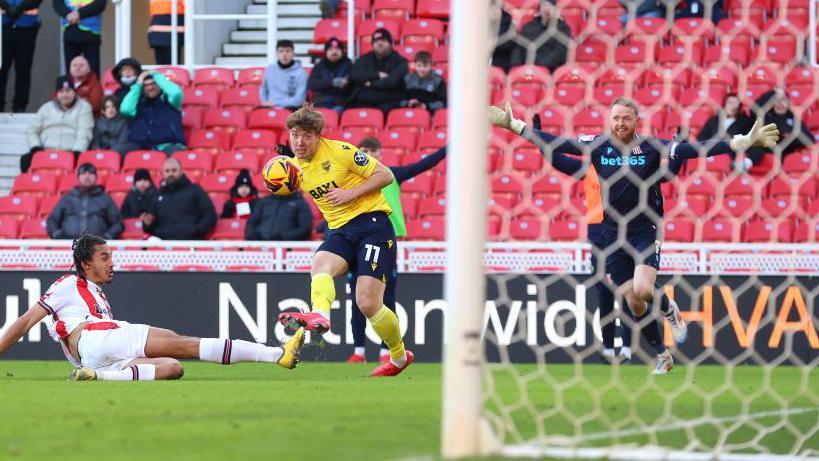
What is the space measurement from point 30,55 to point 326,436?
Result: 42.1 ft

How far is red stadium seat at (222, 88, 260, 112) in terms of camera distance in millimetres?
16594

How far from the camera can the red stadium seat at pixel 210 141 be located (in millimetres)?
15961

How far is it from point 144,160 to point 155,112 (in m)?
0.60

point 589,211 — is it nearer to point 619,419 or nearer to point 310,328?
point 310,328

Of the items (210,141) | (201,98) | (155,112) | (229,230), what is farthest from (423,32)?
(229,230)

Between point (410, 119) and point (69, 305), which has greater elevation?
point (410, 119)

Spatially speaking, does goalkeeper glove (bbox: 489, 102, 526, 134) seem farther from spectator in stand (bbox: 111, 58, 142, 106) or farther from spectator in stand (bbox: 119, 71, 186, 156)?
spectator in stand (bbox: 111, 58, 142, 106)

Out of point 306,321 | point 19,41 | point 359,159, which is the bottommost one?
point 306,321

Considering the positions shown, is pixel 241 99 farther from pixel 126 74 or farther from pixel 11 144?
pixel 11 144

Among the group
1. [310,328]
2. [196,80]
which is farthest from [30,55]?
[310,328]

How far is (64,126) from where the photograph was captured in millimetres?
16125

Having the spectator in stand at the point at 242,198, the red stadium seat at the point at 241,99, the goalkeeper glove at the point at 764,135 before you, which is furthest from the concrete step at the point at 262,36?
the goalkeeper glove at the point at 764,135

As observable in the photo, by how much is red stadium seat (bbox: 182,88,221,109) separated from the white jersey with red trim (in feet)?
26.5

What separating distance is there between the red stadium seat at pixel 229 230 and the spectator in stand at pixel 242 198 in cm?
6
